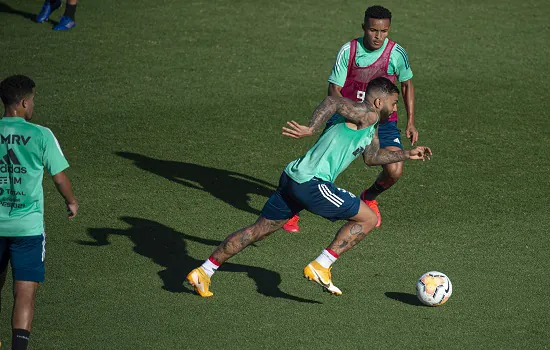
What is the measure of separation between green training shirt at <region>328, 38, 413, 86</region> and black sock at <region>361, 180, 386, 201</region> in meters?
1.35

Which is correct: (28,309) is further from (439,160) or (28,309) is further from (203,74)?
(203,74)

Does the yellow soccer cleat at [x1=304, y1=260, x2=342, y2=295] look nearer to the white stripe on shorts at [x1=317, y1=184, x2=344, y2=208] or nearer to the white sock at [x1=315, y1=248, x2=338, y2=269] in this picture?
the white sock at [x1=315, y1=248, x2=338, y2=269]

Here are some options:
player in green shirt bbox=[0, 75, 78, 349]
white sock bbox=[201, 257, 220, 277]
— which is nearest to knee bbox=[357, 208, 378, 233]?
white sock bbox=[201, 257, 220, 277]

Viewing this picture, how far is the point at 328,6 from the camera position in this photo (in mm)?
19094

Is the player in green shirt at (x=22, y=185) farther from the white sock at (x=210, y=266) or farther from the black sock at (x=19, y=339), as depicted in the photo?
the white sock at (x=210, y=266)

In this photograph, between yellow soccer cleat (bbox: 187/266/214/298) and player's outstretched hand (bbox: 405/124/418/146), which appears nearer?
yellow soccer cleat (bbox: 187/266/214/298)

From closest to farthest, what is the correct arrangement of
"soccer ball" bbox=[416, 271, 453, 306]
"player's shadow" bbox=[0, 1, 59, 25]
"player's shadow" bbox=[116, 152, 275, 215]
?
"soccer ball" bbox=[416, 271, 453, 306]
"player's shadow" bbox=[116, 152, 275, 215]
"player's shadow" bbox=[0, 1, 59, 25]

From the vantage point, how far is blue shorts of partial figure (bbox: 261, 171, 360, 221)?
26.7ft

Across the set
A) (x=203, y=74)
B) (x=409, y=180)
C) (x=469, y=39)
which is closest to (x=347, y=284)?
(x=409, y=180)

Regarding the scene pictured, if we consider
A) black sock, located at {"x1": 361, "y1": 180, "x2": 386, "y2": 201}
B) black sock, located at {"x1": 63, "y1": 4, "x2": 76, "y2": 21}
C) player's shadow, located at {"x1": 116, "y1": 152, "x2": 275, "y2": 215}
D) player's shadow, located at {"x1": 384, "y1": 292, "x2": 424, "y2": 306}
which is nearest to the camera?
player's shadow, located at {"x1": 384, "y1": 292, "x2": 424, "y2": 306}

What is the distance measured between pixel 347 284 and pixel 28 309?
342 centimetres

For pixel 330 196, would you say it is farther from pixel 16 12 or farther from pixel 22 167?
pixel 16 12

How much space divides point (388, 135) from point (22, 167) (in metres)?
4.89

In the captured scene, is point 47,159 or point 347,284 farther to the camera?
point 347,284
